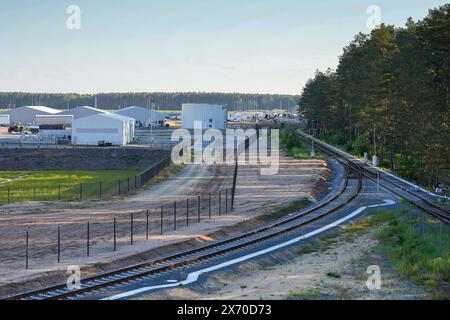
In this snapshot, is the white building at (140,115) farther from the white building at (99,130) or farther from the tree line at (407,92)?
the tree line at (407,92)

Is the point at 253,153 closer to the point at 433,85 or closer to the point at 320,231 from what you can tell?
the point at 433,85

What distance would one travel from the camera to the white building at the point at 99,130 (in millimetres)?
A: 115750

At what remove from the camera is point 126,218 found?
145 ft

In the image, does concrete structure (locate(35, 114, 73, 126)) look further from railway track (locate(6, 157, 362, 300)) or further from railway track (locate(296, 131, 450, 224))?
railway track (locate(6, 157, 362, 300))

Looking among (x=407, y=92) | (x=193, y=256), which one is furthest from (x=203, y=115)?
(x=193, y=256)

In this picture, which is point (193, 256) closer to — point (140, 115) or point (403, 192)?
point (403, 192)

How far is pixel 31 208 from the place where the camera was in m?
49.5

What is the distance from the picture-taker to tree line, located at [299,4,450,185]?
57.8 m

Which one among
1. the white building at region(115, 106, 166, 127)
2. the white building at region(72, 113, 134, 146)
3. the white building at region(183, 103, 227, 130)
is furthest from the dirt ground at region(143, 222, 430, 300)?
the white building at region(115, 106, 166, 127)

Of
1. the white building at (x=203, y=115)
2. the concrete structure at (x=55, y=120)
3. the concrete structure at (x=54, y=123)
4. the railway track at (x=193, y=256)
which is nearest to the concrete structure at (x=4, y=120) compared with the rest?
the concrete structure at (x=54, y=123)

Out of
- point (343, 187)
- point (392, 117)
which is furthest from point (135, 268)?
point (392, 117)

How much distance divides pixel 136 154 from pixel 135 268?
75588 millimetres

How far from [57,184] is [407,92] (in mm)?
35966

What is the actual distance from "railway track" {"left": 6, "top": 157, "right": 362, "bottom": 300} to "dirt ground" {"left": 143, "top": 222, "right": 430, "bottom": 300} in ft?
7.17
